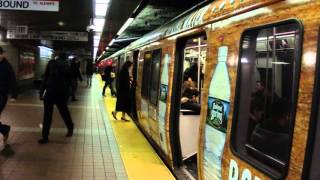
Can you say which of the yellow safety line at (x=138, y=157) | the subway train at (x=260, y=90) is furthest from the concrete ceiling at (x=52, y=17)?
the subway train at (x=260, y=90)

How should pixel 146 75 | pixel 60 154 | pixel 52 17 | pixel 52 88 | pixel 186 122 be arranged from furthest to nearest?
1. pixel 52 17
2. pixel 146 75
3. pixel 52 88
4. pixel 60 154
5. pixel 186 122

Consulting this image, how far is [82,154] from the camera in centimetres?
750

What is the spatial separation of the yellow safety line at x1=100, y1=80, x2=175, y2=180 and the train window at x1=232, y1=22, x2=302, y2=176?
260 cm

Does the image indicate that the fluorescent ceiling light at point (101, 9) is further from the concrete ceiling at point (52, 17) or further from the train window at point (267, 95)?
the train window at point (267, 95)

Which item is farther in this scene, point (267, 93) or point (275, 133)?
point (267, 93)

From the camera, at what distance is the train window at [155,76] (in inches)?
295

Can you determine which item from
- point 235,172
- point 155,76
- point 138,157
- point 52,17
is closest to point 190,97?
point 155,76

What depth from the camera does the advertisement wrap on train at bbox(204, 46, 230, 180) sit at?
3.82m

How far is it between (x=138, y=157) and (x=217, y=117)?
3.31 meters

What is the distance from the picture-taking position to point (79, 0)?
13.1m

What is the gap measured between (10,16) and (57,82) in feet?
35.1

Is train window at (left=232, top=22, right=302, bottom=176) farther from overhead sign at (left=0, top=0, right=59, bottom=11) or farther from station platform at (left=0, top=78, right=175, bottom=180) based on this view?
overhead sign at (left=0, top=0, right=59, bottom=11)

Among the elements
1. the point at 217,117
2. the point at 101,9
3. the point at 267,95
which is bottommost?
the point at 217,117

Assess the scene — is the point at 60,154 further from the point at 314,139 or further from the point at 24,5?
the point at 314,139
